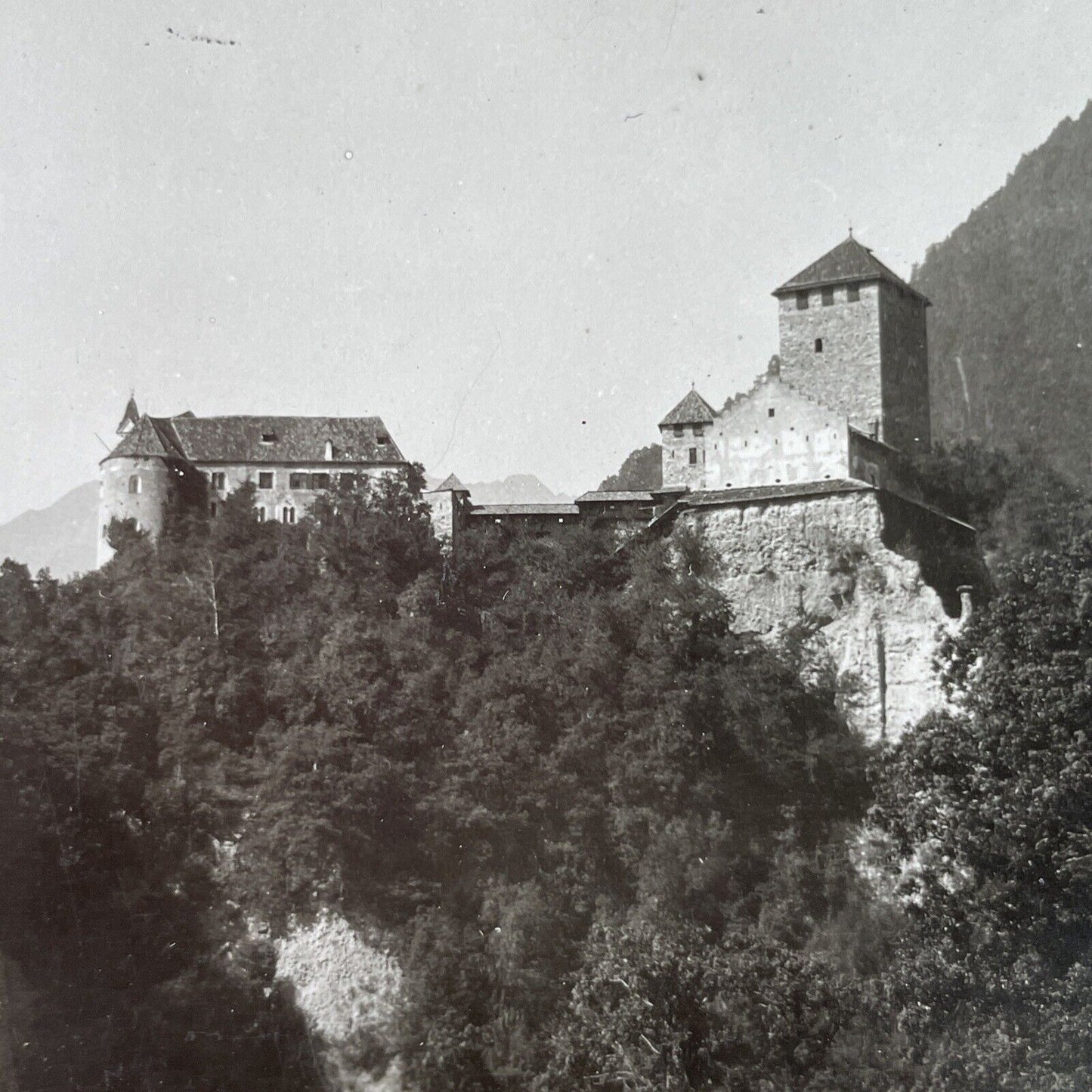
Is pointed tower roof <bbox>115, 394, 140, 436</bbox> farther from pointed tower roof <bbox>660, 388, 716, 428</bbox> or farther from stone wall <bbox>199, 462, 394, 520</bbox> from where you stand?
pointed tower roof <bbox>660, 388, 716, 428</bbox>

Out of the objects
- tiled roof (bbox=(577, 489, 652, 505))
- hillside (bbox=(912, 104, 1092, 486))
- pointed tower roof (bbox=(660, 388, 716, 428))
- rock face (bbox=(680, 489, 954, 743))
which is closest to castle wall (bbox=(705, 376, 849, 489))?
rock face (bbox=(680, 489, 954, 743))

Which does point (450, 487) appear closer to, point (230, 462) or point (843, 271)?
point (230, 462)

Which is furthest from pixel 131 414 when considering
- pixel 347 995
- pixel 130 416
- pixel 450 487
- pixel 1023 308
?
pixel 1023 308

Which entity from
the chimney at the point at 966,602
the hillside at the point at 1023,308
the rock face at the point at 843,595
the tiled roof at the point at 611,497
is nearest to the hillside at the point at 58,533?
the tiled roof at the point at 611,497

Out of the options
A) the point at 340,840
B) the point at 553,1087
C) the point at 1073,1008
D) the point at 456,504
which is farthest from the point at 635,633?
the point at 1073,1008

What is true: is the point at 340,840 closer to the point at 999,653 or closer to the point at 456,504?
the point at 456,504

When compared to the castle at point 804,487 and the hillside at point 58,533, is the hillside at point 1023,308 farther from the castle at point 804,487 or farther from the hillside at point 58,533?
the hillside at point 58,533
